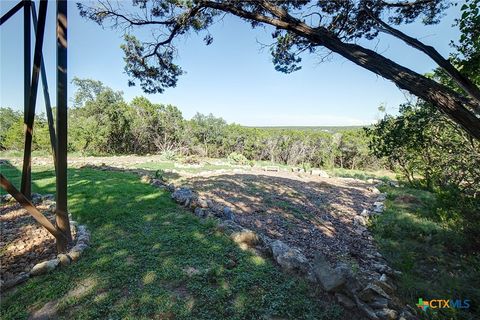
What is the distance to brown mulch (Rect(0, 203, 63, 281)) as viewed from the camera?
3004 millimetres

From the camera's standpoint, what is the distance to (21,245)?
3.45m

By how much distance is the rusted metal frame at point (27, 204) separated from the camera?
8.27 feet

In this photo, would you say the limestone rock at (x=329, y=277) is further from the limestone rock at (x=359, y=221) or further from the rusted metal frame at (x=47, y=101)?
the rusted metal frame at (x=47, y=101)

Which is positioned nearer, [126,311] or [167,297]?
[126,311]

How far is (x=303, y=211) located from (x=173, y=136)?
1703 cm

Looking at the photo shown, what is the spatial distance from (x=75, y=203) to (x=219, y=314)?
420 centimetres

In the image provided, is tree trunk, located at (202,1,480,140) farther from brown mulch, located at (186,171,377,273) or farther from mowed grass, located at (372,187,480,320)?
brown mulch, located at (186,171,377,273)

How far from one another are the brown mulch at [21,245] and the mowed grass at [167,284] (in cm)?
52

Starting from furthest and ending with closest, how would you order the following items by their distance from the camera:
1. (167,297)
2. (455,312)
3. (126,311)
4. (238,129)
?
1. (238,129)
2. (455,312)
3. (167,297)
4. (126,311)

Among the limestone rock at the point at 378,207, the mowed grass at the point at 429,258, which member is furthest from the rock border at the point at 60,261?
the limestone rock at the point at 378,207

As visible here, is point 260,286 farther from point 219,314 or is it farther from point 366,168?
point 366,168

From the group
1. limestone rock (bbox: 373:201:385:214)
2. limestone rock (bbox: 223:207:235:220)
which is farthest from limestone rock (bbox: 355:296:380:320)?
limestone rock (bbox: 373:201:385:214)

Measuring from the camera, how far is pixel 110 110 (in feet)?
59.6

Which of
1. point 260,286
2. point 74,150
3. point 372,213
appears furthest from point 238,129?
Result: point 260,286
